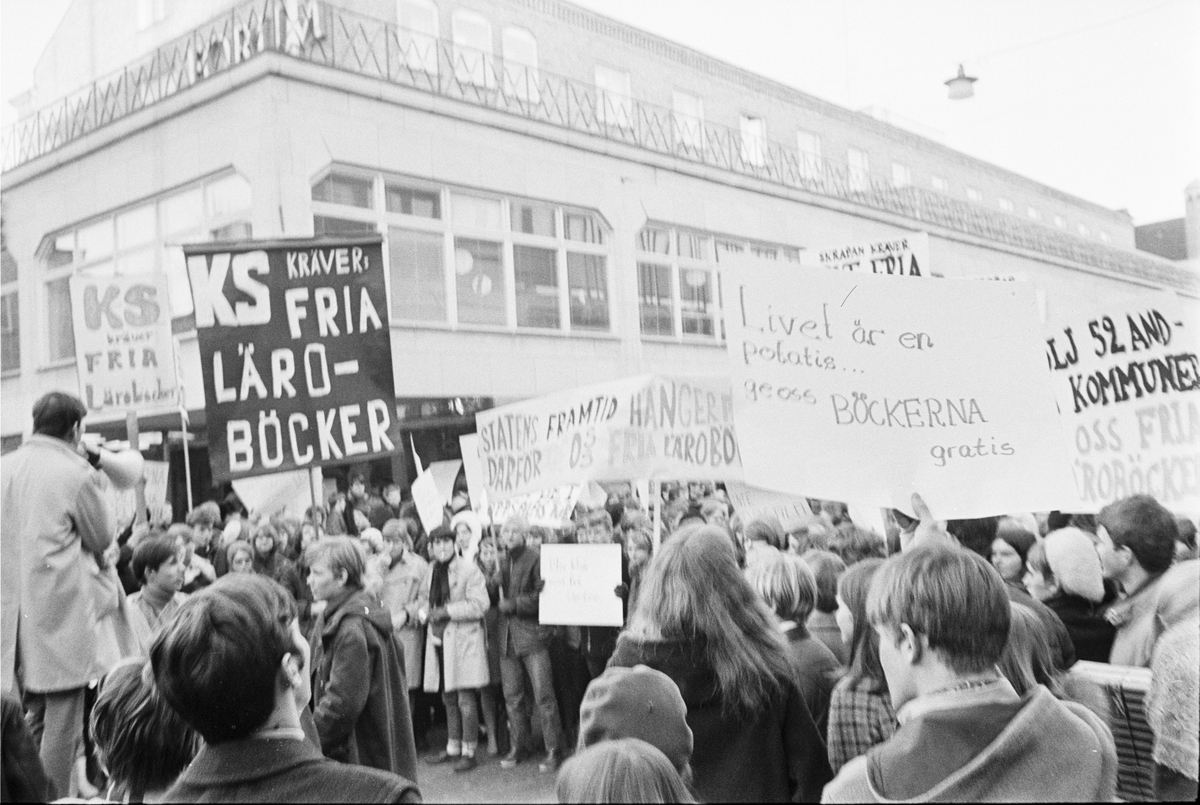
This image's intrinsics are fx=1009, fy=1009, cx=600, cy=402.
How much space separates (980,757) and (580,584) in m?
4.46

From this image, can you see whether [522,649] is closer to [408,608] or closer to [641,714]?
[408,608]

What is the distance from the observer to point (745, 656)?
243 cm

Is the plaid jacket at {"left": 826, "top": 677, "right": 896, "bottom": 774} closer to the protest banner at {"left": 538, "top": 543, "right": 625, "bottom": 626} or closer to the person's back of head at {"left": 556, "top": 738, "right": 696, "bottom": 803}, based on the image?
the person's back of head at {"left": 556, "top": 738, "right": 696, "bottom": 803}

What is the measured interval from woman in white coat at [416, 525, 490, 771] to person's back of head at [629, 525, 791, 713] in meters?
4.07

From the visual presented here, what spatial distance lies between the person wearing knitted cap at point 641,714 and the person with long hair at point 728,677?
0.64 feet

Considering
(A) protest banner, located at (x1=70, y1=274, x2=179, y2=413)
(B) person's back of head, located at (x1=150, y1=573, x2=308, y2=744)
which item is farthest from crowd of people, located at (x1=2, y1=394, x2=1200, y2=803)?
(A) protest banner, located at (x1=70, y1=274, x2=179, y2=413)

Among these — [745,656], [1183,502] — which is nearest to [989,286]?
[1183,502]

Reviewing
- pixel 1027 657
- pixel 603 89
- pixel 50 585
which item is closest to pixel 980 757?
pixel 1027 657

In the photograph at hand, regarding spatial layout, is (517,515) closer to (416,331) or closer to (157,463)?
(157,463)

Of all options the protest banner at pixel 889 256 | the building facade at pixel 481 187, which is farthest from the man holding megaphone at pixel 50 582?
the building facade at pixel 481 187

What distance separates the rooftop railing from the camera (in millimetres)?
8141

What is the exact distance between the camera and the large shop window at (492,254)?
9.65 m

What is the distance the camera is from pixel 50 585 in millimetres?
3146

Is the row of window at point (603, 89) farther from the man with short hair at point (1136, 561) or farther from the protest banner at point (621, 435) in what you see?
the man with short hair at point (1136, 561)
